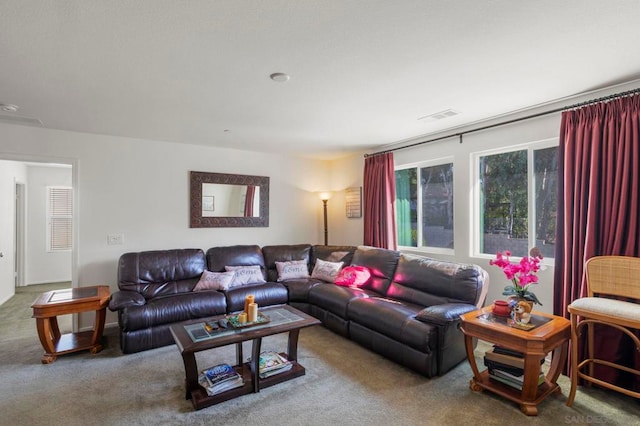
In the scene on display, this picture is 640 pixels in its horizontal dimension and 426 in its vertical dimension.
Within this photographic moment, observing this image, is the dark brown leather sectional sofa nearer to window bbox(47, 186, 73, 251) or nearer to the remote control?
the remote control

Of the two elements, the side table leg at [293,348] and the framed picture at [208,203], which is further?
the framed picture at [208,203]

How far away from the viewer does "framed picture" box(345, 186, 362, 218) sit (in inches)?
207

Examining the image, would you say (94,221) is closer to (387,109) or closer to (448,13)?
(387,109)

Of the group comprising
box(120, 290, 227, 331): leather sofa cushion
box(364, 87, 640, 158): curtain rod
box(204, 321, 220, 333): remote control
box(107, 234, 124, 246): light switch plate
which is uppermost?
box(364, 87, 640, 158): curtain rod

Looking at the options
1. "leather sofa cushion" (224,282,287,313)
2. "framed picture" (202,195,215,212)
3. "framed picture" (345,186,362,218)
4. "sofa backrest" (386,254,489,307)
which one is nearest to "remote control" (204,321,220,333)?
"leather sofa cushion" (224,282,287,313)

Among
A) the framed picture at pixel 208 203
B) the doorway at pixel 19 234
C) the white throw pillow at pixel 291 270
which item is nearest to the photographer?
the white throw pillow at pixel 291 270

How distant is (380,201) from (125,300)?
336 cm

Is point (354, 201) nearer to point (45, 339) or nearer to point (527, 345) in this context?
point (527, 345)

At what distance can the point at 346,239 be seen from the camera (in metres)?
5.61

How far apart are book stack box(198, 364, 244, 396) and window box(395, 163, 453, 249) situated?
114 inches

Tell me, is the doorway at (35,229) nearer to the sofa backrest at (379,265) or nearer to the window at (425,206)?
the sofa backrest at (379,265)

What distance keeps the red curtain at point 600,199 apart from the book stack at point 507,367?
2.29 ft

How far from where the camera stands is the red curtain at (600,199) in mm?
2516

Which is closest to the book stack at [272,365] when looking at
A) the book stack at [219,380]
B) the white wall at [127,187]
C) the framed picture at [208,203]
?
the book stack at [219,380]
